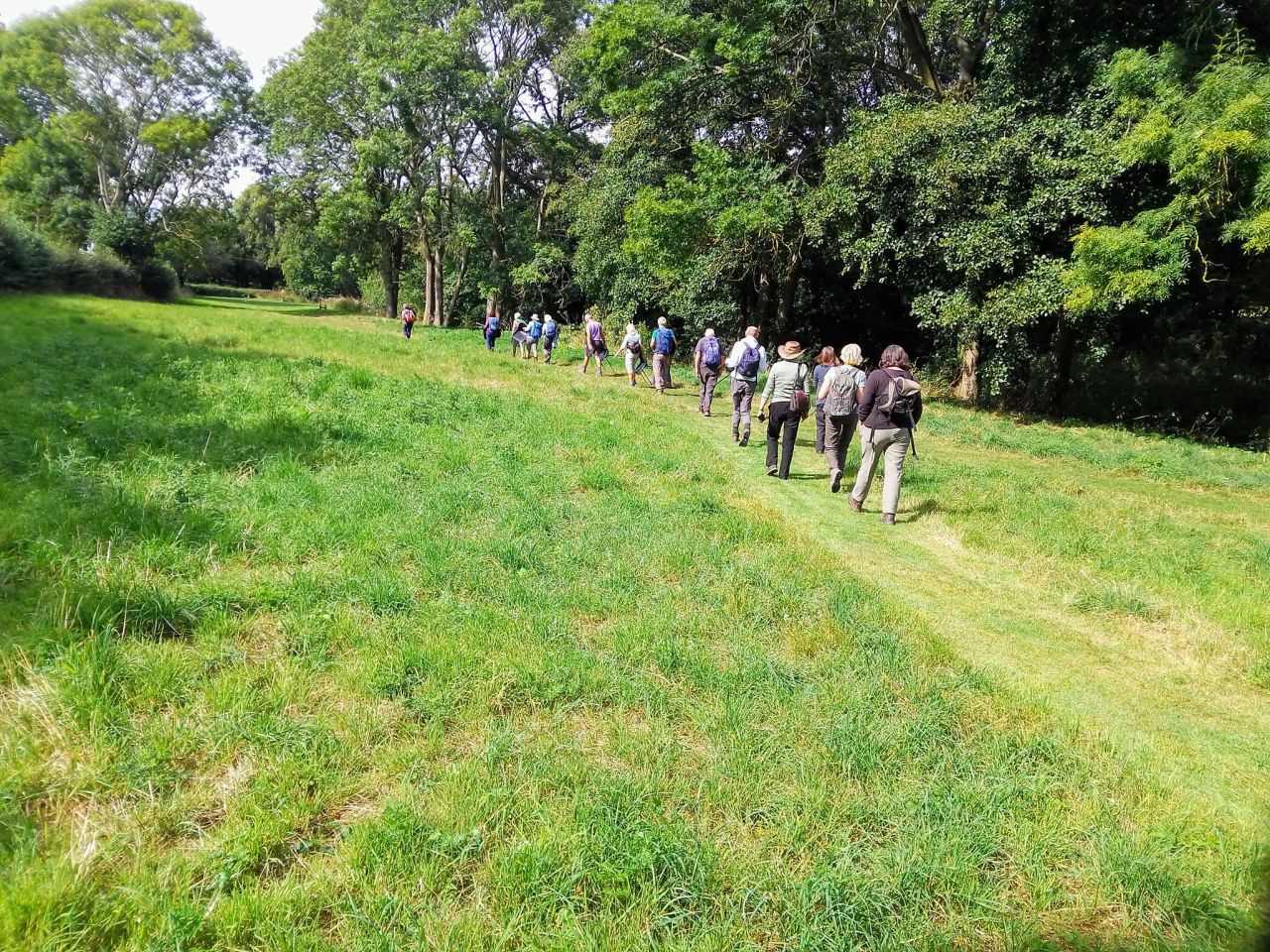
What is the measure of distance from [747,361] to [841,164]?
9257 millimetres

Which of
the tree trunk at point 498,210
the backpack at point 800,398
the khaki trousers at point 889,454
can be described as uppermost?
the tree trunk at point 498,210

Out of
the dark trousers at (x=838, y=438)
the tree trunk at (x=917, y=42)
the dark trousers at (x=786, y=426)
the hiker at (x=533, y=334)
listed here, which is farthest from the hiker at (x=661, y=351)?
the tree trunk at (x=917, y=42)

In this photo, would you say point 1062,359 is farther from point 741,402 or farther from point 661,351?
point 741,402

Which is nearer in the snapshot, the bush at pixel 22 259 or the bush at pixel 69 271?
the bush at pixel 22 259

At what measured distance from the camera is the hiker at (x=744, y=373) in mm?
9836

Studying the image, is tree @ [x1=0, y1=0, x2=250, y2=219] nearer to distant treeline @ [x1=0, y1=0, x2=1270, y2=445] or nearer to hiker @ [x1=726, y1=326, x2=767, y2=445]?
distant treeline @ [x1=0, y1=0, x2=1270, y2=445]

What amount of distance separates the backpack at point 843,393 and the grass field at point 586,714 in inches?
65.3

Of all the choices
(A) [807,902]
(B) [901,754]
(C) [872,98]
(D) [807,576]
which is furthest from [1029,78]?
(A) [807,902]

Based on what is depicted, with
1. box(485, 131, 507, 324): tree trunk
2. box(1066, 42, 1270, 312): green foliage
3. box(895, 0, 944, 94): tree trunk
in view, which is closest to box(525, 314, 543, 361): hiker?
box(485, 131, 507, 324): tree trunk

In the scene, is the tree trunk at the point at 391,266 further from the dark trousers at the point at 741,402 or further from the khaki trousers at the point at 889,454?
the khaki trousers at the point at 889,454

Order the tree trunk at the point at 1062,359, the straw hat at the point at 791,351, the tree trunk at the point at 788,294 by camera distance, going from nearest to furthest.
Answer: the straw hat at the point at 791,351, the tree trunk at the point at 1062,359, the tree trunk at the point at 788,294

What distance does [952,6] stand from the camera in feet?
47.8

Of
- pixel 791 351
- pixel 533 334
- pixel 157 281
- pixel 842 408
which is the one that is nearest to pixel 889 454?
pixel 842 408

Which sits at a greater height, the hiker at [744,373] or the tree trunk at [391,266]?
the tree trunk at [391,266]
